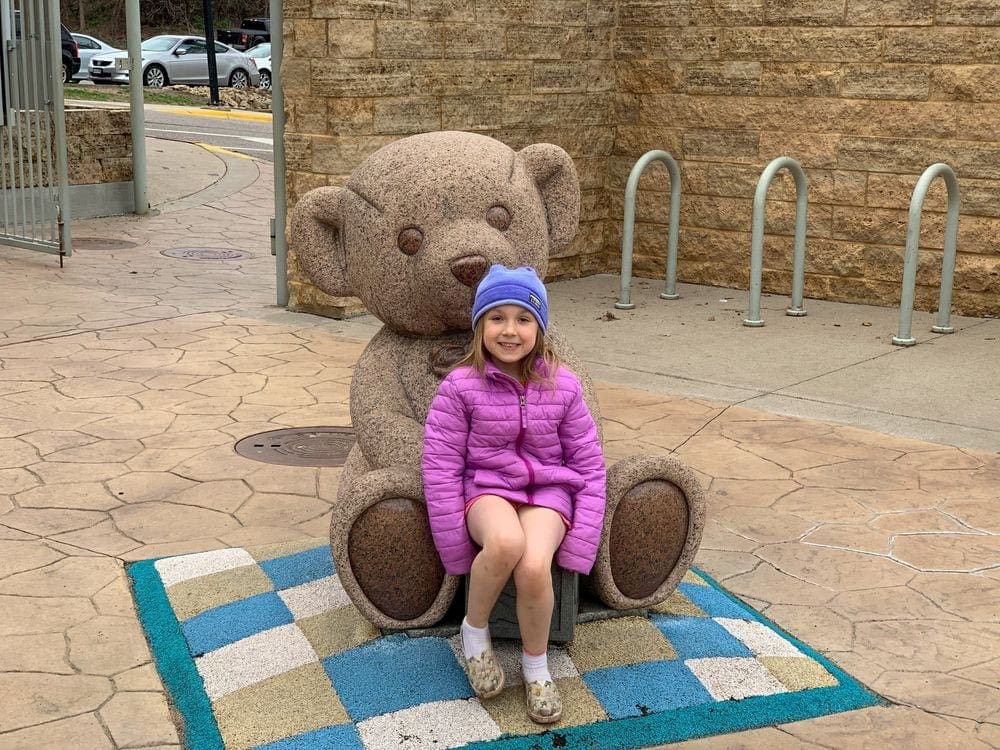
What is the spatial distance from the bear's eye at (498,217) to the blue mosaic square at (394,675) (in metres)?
1.20

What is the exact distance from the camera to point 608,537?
364 centimetres

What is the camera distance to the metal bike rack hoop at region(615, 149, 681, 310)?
8.26m

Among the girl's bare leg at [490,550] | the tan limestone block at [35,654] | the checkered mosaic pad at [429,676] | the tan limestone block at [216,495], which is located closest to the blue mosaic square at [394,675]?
the checkered mosaic pad at [429,676]

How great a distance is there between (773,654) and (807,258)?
18.3 feet

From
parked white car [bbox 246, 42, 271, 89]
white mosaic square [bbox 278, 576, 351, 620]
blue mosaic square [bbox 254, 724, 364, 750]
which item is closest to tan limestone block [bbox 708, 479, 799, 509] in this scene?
white mosaic square [bbox 278, 576, 351, 620]

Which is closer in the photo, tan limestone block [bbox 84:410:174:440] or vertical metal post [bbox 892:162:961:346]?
tan limestone block [bbox 84:410:174:440]

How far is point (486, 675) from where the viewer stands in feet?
11.0

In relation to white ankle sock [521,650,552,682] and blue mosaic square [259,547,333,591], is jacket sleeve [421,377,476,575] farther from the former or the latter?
blue mosaic square [259,547,333,591]

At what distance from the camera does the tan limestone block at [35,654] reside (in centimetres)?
359

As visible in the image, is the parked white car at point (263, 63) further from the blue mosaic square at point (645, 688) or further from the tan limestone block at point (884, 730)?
the tan limestone block at point (884, 730)

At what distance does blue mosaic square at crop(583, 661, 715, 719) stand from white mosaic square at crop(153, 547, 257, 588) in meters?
1.34

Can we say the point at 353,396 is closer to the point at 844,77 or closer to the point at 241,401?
the point at 241,401

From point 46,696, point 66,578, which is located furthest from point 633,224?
point 46,696

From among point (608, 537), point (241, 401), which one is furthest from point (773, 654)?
point (241, 401)
